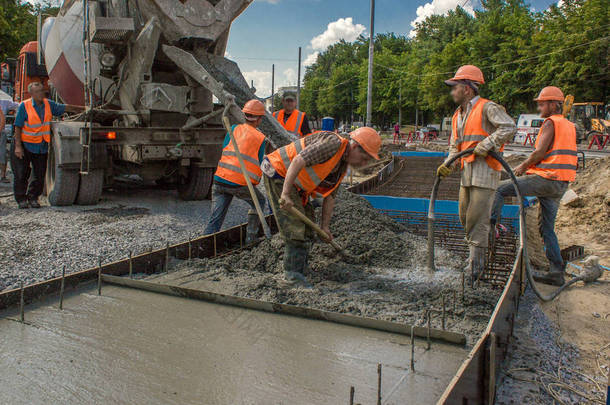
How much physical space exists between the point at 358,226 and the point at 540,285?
1893 mm

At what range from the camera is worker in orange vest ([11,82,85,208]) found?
681cm

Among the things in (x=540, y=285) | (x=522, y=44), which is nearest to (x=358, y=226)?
(x=540, y=285)

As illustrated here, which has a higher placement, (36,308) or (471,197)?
(471,197)

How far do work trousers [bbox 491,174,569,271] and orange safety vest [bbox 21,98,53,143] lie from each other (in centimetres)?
613

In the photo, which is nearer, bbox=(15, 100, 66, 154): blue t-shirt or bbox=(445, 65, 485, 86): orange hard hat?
bbox=(445, 65, 485, 86): orange hard hat

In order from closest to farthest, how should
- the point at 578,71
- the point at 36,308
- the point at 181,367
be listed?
1. the point at 181,367
2. the point at 36,308
3. the point at 578,71

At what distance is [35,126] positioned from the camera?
271 inches

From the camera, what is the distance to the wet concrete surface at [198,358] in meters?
2.25

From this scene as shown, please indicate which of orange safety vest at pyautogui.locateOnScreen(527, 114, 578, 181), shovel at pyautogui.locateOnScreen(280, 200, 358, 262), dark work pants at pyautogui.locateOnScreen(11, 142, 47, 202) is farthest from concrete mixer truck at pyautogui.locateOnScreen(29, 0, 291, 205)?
orange safety vest at pyautogui.locateOnScreen(527, 114, 578, 181)

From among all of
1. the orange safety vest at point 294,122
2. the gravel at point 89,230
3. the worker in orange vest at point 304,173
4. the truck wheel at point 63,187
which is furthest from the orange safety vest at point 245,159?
the truck wheel at point 63,187

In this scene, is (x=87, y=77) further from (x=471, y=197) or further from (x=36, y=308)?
(x=471, y=197)

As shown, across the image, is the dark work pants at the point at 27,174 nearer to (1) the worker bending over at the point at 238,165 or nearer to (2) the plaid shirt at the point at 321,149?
(1) the worker bending over at the point at 238,165

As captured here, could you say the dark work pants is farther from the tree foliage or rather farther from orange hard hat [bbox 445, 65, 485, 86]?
the tree foliage

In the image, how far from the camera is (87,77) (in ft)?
21.6
